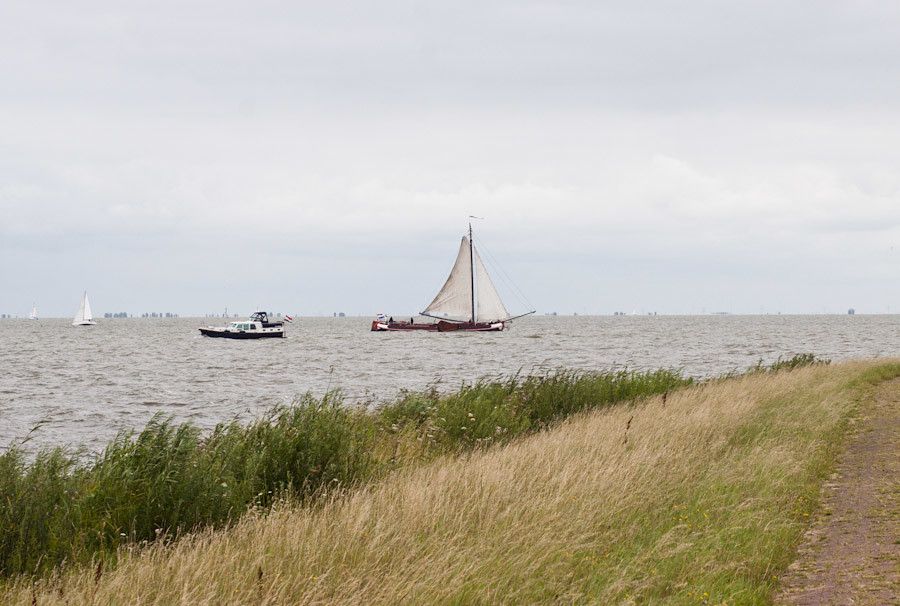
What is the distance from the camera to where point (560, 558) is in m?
8.04

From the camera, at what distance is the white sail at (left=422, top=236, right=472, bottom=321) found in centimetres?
10912

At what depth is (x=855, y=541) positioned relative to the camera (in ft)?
30.3

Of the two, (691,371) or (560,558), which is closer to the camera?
(560,558)

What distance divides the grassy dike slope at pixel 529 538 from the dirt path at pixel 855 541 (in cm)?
24

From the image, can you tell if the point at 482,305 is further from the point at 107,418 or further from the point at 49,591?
the point at 49,591

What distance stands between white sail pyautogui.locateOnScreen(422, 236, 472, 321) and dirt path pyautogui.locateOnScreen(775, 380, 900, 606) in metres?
94.6

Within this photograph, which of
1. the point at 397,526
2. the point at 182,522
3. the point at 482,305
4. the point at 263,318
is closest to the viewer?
the point at 397,526

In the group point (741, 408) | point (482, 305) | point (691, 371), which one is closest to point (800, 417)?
point (741, 408)

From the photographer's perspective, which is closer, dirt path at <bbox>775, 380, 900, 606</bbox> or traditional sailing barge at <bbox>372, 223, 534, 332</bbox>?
dirt path at <bbox>775, 380, 900, 606</bbox>

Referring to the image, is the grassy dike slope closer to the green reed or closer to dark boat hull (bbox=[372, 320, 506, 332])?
the green reed

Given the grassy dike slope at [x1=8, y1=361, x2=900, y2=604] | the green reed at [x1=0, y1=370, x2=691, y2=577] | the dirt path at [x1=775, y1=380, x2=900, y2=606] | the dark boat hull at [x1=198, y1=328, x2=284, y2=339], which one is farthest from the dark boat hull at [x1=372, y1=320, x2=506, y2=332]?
the grassy dike slope at [x1=8, y1=361, x2=900, y2=604]

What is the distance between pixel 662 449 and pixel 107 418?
27.0 meters

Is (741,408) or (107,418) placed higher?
(741,408)

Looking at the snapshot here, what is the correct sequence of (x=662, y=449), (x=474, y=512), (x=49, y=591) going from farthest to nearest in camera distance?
(x=662, y=449), (x=474, y=512), (x=49, y=591)
